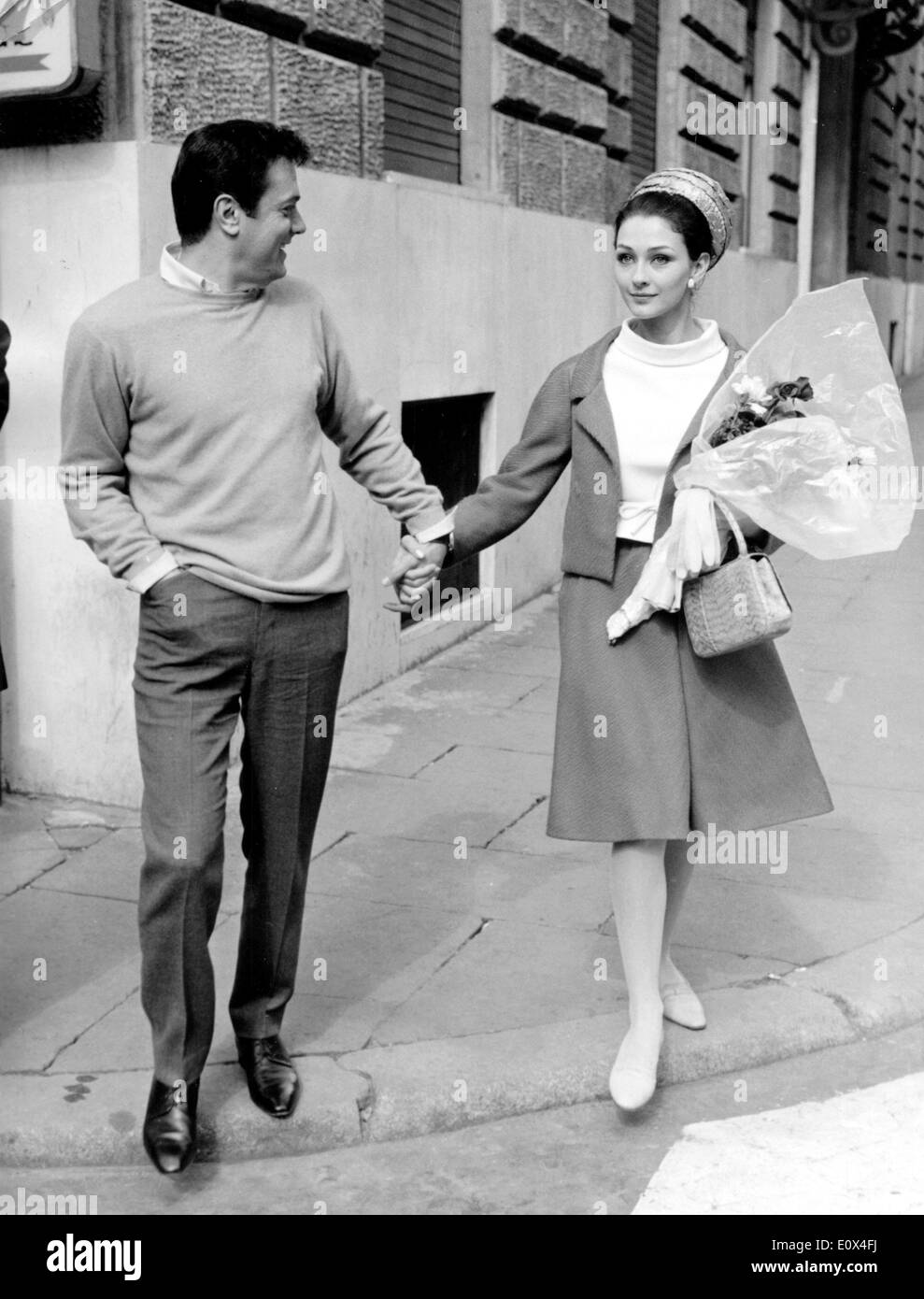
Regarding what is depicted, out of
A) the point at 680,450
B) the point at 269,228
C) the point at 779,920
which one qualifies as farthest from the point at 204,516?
the point at 779,920

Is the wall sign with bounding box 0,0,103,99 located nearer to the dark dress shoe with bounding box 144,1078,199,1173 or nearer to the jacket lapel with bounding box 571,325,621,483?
the jacket lapel with bounding box 571,325,621,483

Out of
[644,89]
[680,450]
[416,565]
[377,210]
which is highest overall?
[644,89]

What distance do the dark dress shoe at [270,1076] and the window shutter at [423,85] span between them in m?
4.82

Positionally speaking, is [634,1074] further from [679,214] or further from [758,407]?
[679,214]

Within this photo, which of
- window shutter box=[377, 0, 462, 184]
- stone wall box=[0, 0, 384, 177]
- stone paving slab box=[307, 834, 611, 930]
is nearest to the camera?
stone paving slab box=[307, 834, 611, 930]

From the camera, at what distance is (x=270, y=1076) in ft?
11.4

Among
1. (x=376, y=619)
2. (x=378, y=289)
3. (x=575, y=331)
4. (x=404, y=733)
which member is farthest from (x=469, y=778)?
(x=575, y=331)

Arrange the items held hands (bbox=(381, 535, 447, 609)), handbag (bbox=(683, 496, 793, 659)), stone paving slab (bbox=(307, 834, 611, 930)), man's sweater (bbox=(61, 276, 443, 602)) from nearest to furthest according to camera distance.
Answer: man's sweater (bbox=(61, 276, 443, 602))
handbag (bbox=(683, 496, 793, 659))
held hands (bbox=(381, 535, 447, 609))
stone paving slab (bbox=(307, 834, 611, 930))

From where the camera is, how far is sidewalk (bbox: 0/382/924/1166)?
11.7 ft

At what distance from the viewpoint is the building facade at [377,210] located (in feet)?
17.0

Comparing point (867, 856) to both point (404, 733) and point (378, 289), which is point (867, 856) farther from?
point (378, 289)

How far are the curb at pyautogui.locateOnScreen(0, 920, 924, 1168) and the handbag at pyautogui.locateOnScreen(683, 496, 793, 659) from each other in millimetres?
947

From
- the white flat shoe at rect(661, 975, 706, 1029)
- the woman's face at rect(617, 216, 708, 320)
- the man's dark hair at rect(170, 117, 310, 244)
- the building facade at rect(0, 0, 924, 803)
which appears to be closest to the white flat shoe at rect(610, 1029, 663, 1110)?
the white flat shoe at rect(661, 975, 706, 1029)

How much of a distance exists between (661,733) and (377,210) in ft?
12.3
